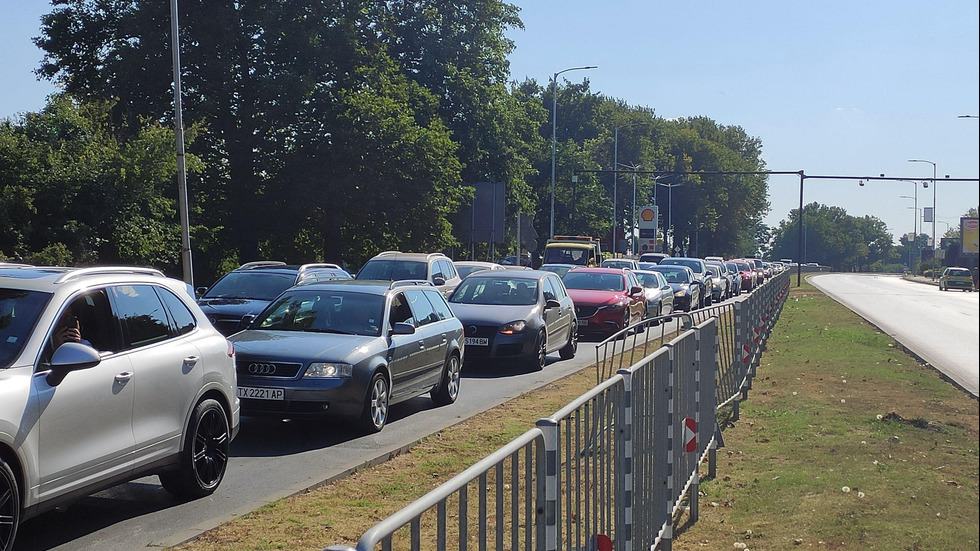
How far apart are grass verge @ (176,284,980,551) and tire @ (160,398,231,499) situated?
66 centimetres

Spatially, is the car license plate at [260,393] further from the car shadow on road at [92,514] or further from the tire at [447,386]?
the tire at [447,386]

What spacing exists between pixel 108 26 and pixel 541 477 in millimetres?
42705

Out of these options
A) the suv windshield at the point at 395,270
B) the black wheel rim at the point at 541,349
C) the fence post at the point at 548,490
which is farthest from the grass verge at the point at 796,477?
the suv windshield at the point at 395,270

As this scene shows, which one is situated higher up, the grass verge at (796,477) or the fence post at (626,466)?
the fence post at (626,466)

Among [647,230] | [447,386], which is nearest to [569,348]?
[447,386]

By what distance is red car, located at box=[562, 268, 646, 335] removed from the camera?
24359 millimetres

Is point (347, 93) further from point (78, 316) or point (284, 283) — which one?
point (78, 316)

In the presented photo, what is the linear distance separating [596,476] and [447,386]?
29.6 feet

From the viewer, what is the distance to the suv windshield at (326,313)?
11.7m

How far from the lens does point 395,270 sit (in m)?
22.4

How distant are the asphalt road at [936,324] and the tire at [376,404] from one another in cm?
521

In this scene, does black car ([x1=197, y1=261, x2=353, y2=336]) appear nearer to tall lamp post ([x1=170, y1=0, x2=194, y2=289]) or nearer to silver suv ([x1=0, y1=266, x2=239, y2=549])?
tall lamp post ([x1=170, y1=0, x2=194, y2=289])

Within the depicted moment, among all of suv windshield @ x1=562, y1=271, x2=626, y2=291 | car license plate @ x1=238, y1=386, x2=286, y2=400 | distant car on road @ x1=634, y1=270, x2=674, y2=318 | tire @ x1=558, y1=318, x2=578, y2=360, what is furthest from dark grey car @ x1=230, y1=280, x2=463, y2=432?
distant car on road @ x1=634, y1=270, x2=674, y2=318

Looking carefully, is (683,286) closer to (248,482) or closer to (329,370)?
(329,370)
